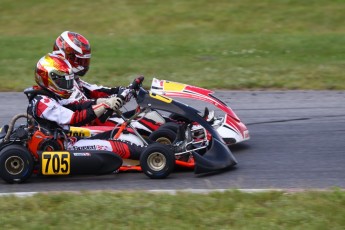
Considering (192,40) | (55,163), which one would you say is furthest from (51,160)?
(192,40)

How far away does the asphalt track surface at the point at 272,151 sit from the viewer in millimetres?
6445

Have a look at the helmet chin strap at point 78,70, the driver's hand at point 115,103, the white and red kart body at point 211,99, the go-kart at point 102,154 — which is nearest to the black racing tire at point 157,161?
the go-kart at point 102,154

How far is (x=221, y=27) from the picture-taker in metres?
16.0

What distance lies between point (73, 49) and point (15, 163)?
133 cm

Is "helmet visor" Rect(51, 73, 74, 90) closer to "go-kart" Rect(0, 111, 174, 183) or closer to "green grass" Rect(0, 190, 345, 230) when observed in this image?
"go-kart" Rect(0, 111, 174, 183)

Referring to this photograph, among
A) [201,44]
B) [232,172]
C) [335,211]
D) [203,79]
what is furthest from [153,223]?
[201,44]

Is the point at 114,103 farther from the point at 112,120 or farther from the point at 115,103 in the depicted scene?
the point at 112,120

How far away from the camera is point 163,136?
7043 mm

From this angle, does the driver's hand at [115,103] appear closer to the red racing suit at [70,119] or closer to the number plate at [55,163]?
the red racing suit at [70,119]

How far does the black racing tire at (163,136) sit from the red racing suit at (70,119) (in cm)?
30

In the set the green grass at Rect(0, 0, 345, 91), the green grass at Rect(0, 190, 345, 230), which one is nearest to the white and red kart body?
the green grass at Rect(0, 190, 345, 230)

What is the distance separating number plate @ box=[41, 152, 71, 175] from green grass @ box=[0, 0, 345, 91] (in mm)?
4461

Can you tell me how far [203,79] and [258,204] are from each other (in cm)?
581

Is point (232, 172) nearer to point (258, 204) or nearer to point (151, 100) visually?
point (151, 100)
